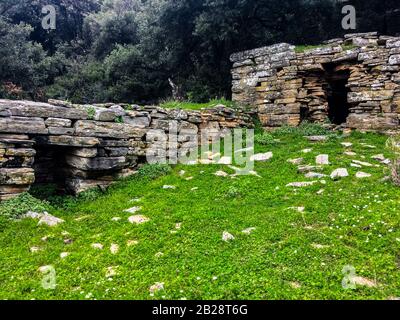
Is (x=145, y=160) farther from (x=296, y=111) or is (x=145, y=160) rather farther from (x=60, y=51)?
(x=60, y=51)

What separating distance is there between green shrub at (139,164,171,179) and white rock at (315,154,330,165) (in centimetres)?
403

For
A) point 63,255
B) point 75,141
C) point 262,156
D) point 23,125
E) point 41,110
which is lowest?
point 63,255

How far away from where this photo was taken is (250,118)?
492 inches

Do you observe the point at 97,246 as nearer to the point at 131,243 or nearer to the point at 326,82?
the point at 131,243

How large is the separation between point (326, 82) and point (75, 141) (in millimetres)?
9283

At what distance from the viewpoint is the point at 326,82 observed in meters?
12.4

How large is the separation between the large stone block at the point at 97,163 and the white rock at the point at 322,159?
5.10 metres

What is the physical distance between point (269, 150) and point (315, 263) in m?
5.94

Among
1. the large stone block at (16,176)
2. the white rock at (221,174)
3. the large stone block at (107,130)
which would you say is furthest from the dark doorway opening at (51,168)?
the white rock at (221,174)

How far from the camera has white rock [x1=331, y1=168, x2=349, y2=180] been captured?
7.36 m

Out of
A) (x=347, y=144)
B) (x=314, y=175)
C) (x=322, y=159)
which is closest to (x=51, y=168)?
(x=314, y=175)

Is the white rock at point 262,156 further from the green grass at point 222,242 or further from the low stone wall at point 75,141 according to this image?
the low stone wall at point 75,141

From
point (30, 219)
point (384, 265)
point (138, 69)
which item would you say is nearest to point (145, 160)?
point (30, 219)

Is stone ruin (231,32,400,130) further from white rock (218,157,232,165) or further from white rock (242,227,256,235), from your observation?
white rock (242,227,256,235)
